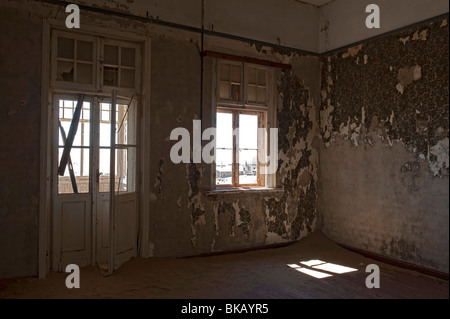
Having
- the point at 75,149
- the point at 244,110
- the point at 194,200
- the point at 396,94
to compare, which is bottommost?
the point at 194,200

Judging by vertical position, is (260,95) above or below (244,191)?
above

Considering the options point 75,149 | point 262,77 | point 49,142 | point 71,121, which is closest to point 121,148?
point 75,149

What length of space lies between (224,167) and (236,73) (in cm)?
134

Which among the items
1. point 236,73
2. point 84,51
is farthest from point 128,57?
point 236,73

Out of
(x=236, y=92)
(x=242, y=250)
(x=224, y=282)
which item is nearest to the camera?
(x=224, y=282)

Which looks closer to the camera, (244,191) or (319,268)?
(319,268)

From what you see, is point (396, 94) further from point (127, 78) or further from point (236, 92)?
A: point (127, 78)

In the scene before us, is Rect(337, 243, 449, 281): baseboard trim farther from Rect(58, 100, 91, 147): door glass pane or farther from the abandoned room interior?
Rect(58, 100, 91, 147): door glass pane

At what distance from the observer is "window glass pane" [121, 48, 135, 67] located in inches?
175

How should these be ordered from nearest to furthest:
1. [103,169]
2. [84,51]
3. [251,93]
Answer: 1. [84,51]
2. [103,169]
3. [251,93]

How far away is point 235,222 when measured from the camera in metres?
5.06

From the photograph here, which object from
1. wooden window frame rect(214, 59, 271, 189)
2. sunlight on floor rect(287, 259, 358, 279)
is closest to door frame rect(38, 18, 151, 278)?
wooden window frame rect(214, 59, 271, 189)

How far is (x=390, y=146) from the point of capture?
188 inches

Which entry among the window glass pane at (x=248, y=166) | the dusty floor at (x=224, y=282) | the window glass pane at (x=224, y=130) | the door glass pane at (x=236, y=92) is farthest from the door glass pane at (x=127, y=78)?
the dusty floor at (x=224, y=282)
